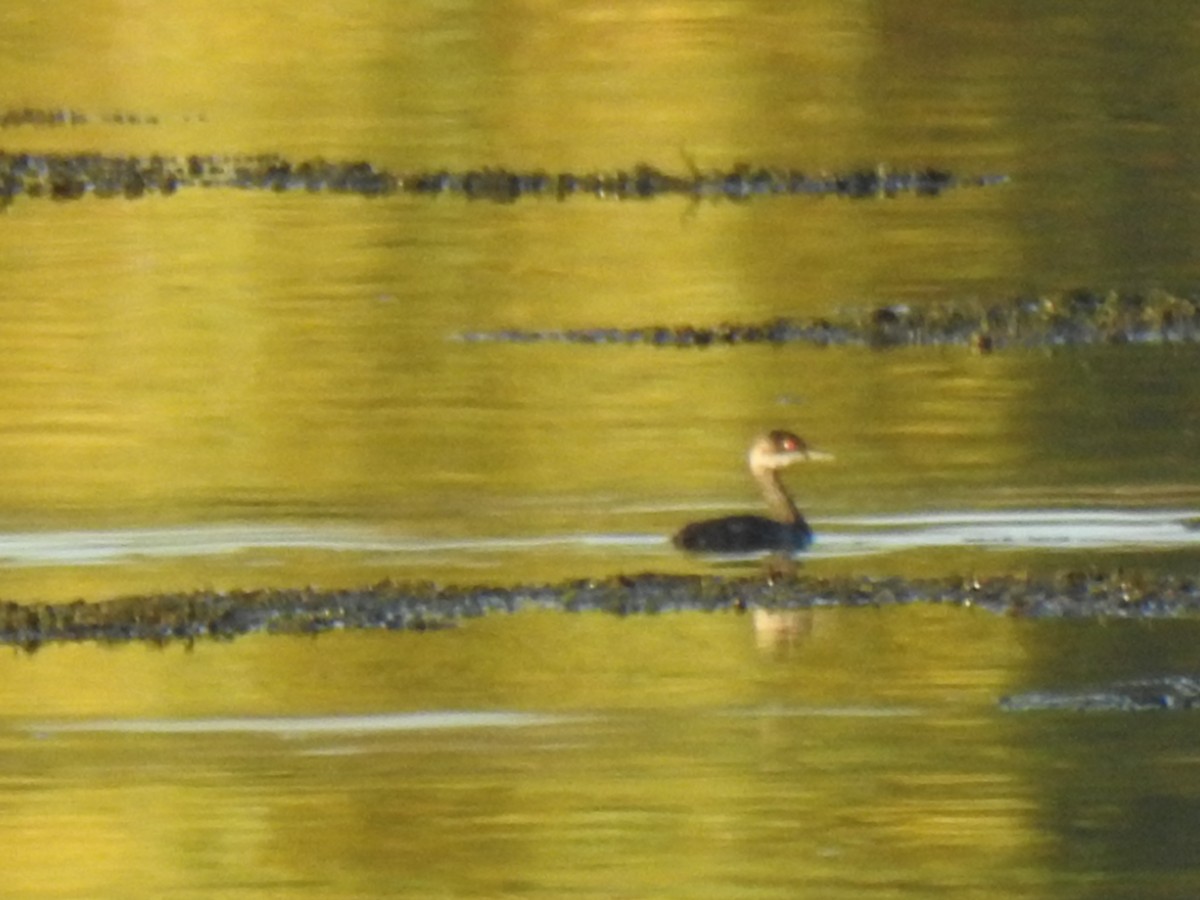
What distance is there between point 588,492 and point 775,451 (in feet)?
2.64

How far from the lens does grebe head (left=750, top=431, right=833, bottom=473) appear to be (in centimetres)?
1577

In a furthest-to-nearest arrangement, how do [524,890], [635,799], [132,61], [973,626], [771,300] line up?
[132,61] < [771,300] < [973,626] < [635,799] < [524,890]

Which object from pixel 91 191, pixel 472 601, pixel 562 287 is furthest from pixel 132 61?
pixel 472 601

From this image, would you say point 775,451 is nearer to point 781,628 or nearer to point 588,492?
point 588,492

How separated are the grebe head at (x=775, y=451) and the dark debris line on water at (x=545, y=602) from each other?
1848 mm

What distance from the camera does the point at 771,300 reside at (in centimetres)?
2234

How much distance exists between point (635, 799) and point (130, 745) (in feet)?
5.58

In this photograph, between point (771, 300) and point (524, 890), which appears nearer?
point (524, 890)

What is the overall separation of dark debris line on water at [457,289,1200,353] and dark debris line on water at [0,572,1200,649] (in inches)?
261

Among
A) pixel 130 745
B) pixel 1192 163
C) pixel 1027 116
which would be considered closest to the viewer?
pixel 130 745

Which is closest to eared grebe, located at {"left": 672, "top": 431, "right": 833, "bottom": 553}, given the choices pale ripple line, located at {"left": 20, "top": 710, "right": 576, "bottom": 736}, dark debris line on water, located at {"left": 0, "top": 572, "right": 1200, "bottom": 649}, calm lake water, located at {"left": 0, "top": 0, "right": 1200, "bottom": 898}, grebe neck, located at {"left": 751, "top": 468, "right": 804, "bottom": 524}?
grebe neck, located at {"left": 751, "top": 468, "right": 804, "bottom": 524}

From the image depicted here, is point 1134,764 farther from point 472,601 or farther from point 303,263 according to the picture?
point 303,263

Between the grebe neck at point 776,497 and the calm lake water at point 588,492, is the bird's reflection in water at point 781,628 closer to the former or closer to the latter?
the calm lake water at point 588,492

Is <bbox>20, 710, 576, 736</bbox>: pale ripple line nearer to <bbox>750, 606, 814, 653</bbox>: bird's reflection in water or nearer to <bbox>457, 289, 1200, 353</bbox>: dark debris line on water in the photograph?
<bbox>750, 606, 814, 653</bbox>: bird's reflection in water
